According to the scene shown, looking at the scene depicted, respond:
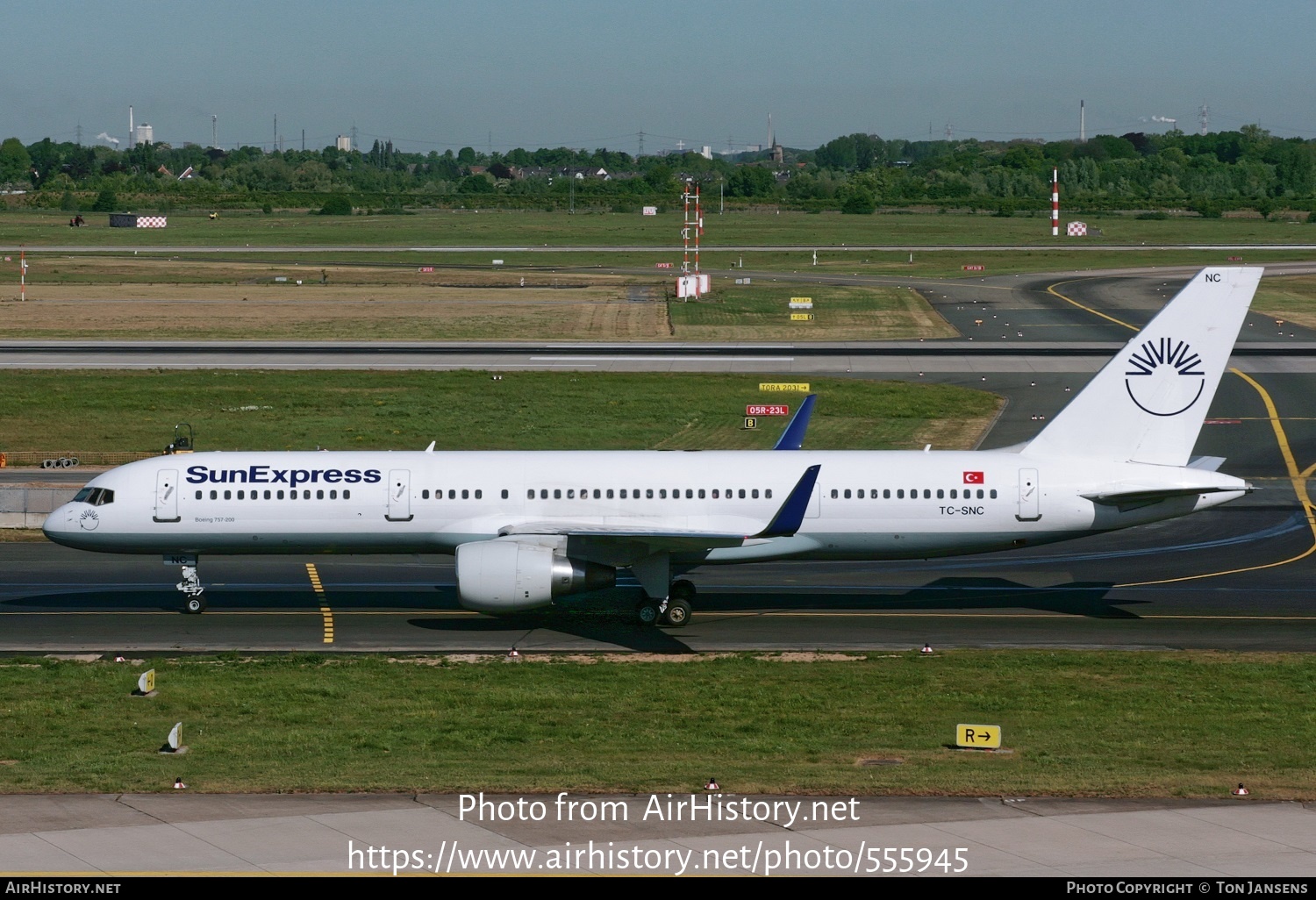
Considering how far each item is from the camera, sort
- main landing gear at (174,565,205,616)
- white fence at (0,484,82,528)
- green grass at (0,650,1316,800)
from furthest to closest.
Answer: white fence at (0,484,82,528) < main landing gear at (174,565,205,616) < green grass at (0,650,1316,800)

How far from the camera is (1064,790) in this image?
22.8 m

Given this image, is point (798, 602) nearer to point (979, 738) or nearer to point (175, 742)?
point (979, 738)

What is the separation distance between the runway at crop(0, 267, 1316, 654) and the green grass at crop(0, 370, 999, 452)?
14.2 meters

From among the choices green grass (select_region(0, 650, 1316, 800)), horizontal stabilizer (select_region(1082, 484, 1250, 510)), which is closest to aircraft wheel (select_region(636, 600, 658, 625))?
green grass (select_region(0, 650, 1316, 800))

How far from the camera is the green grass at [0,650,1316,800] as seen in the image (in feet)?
77.6

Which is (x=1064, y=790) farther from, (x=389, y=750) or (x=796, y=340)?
(x=796, y=340)

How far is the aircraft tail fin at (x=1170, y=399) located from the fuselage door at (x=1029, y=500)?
3.96 feet

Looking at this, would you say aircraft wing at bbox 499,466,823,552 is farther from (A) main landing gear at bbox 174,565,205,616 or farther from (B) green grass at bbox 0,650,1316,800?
(A) main landing gear at bbox 174,565,205,616

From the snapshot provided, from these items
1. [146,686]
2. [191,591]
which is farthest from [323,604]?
[146,686]

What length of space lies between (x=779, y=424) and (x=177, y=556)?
32.2 metres

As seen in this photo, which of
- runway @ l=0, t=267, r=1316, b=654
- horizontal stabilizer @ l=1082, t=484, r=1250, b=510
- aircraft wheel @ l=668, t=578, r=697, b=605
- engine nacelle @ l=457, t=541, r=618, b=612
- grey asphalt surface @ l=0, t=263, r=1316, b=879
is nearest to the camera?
grey asphalt surface @ l=0, t=263, r=1316, b=879

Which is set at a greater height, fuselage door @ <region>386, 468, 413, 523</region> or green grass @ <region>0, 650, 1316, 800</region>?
fuselage door @ <region>386, 468, 413, 523</region>

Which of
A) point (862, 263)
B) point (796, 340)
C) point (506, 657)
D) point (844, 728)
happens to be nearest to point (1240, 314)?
point (844, 728)

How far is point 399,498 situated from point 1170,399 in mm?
20302
